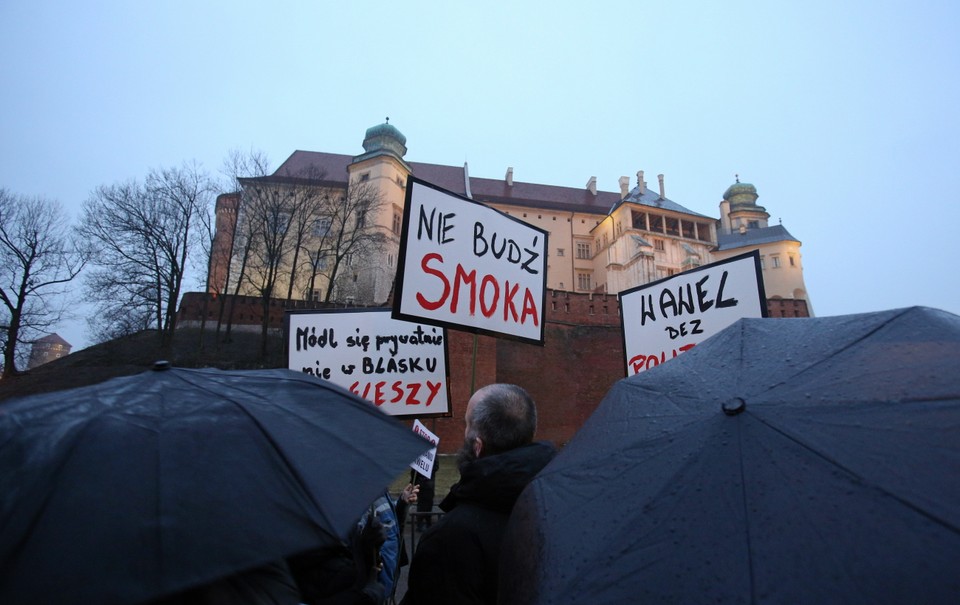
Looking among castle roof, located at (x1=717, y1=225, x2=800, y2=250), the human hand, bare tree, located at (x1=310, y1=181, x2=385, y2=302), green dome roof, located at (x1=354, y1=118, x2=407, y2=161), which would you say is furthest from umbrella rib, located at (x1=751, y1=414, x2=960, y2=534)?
castle roof, located at (x1=717, y1=225, x2=800, y2=250)

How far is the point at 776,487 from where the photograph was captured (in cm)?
104

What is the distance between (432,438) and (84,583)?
4.68 m

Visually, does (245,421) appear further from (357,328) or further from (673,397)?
(357,328)

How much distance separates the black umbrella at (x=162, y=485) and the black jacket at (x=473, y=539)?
31 centimetres

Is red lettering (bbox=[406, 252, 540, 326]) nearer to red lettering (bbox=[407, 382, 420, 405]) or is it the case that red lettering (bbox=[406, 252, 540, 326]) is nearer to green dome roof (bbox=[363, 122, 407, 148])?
red lettering (bbox=[407, 382, 420, 405])

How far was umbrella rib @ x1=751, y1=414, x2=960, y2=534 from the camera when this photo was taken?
0.87 meters

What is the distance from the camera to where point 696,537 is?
3.41 feet

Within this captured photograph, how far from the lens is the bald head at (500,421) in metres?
2.32

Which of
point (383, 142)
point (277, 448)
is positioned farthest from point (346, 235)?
point (277, 448)

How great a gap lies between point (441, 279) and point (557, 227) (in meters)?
48.4

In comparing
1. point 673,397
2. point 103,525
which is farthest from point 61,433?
point 673,397

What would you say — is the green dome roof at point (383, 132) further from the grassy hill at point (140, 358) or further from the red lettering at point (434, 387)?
the red lettering at point (434, 387)

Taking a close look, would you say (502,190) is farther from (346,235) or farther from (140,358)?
(140,358)

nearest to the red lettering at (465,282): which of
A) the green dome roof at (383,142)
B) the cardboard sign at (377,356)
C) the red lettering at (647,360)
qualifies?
the cardboard sign at (377,356)
